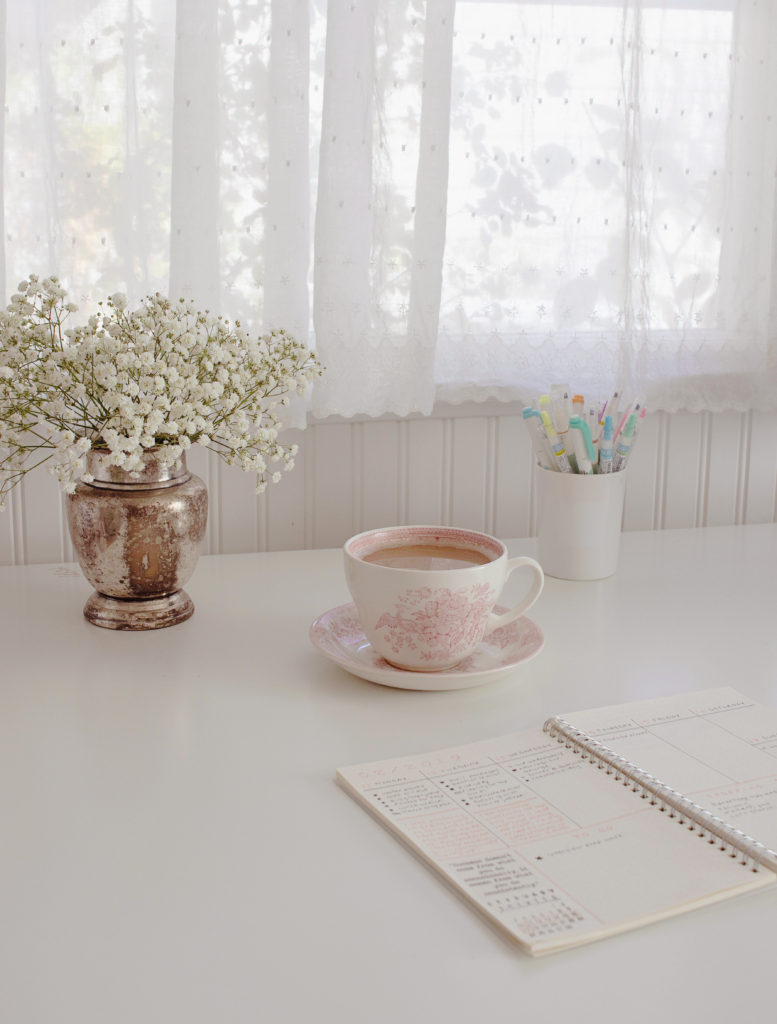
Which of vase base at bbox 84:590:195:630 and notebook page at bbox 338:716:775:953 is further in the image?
vase base at bbox 84:590:195:630

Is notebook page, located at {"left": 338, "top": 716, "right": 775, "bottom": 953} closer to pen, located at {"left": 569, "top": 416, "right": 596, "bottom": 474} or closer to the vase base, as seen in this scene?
the vase base

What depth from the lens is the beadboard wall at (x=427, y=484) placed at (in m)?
1.31

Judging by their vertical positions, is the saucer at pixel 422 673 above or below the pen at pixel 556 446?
below

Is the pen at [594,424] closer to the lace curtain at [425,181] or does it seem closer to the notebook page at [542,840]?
the lace curtain at [425,181]

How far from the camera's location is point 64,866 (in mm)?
638

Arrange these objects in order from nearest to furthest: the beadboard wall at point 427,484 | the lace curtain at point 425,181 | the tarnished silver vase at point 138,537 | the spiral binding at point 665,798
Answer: the spiral binding at point 665,798, the tarnished silver vase at point 138,537, the lace curtain at point 425,181, the beadboard wall at point 427,484

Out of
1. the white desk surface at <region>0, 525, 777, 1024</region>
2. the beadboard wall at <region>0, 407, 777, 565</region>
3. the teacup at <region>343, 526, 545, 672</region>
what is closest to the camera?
the white desk surface at <region>0, 525, 777, 1024</region>

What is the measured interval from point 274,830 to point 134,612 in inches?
15.8

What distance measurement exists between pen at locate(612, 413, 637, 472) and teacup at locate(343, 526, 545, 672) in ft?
1.01

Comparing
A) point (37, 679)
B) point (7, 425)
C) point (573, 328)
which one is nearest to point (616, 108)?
point (573, 328)

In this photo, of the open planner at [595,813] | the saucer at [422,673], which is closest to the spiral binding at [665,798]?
the open planner at [595,813]

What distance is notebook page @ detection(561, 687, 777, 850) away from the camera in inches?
27.5

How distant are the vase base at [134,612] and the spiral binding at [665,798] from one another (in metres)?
0.41

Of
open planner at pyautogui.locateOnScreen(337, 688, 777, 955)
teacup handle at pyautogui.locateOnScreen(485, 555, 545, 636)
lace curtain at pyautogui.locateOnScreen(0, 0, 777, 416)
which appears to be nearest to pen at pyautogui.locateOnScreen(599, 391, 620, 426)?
lace curtain at pyautogui.locateOnScreen(0, 0, 777, 416)
